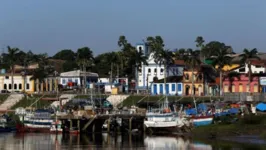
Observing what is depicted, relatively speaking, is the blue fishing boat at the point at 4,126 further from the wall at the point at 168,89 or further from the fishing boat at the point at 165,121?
the wall at the point at 168,89

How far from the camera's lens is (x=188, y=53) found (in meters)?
160

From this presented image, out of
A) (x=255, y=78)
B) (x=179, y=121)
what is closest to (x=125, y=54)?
(x=255, y=78)

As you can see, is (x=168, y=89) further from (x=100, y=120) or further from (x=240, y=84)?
(x=100, y=120)

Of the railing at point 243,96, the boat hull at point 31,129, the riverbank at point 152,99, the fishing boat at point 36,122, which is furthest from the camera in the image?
the riverbank at point 152,99

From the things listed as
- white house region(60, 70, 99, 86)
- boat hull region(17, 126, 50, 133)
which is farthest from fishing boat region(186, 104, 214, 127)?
white house region(60, 70, 99, 86)

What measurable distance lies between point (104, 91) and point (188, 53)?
2653cm

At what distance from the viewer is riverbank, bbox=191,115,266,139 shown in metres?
101

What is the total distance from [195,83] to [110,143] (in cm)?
6143

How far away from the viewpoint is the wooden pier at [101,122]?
119 meters

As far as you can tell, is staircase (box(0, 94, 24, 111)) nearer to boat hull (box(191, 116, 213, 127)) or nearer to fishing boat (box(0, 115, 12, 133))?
fishing boat (box(0, 115, 12, 133))

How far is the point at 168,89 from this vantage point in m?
164

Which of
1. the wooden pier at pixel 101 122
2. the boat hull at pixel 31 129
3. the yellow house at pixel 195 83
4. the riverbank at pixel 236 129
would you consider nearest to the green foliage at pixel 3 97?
the yellow house at pixel 195 83

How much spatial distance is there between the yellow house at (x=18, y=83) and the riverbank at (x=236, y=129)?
9305 cm

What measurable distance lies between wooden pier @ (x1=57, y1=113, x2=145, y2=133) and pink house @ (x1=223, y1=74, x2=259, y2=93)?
30890 mm
